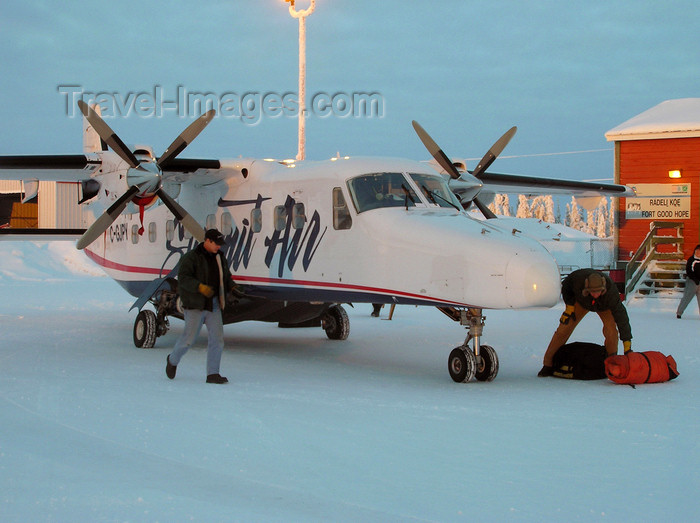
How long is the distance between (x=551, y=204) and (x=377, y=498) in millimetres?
108673

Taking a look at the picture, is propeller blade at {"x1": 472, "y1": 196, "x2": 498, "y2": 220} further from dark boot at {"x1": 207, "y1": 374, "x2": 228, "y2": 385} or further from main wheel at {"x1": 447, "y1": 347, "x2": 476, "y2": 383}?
dark boot at {"x1": 207, "y1": 374, "x2": 228, "y2": 385}

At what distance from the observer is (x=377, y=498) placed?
14.3ft

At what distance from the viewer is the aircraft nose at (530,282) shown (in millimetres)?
7684

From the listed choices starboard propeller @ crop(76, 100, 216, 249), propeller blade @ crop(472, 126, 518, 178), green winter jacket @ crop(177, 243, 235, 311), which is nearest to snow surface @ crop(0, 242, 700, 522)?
green winter jacket @ crop(177, 243, 235, 311)

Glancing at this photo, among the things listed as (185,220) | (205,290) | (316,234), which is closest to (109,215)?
(185,220)

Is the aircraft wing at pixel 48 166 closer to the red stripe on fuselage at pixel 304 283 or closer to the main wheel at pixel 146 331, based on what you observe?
the red stripe on fuselage at pixel 304 283

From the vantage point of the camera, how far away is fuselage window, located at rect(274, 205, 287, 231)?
11.1 m

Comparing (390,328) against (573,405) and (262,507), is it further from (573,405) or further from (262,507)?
(262,507)

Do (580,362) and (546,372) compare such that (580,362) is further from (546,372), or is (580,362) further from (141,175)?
(141,175)

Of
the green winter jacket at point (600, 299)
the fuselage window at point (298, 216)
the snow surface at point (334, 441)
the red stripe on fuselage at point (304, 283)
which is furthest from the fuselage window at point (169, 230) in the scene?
the green winter jacket at point (600, 299)

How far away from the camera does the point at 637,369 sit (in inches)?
327

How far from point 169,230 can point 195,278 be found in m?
5.61

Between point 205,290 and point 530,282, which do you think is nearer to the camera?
point 530,282

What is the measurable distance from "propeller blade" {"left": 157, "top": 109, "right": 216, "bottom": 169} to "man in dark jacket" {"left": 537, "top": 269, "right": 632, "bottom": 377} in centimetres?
655
